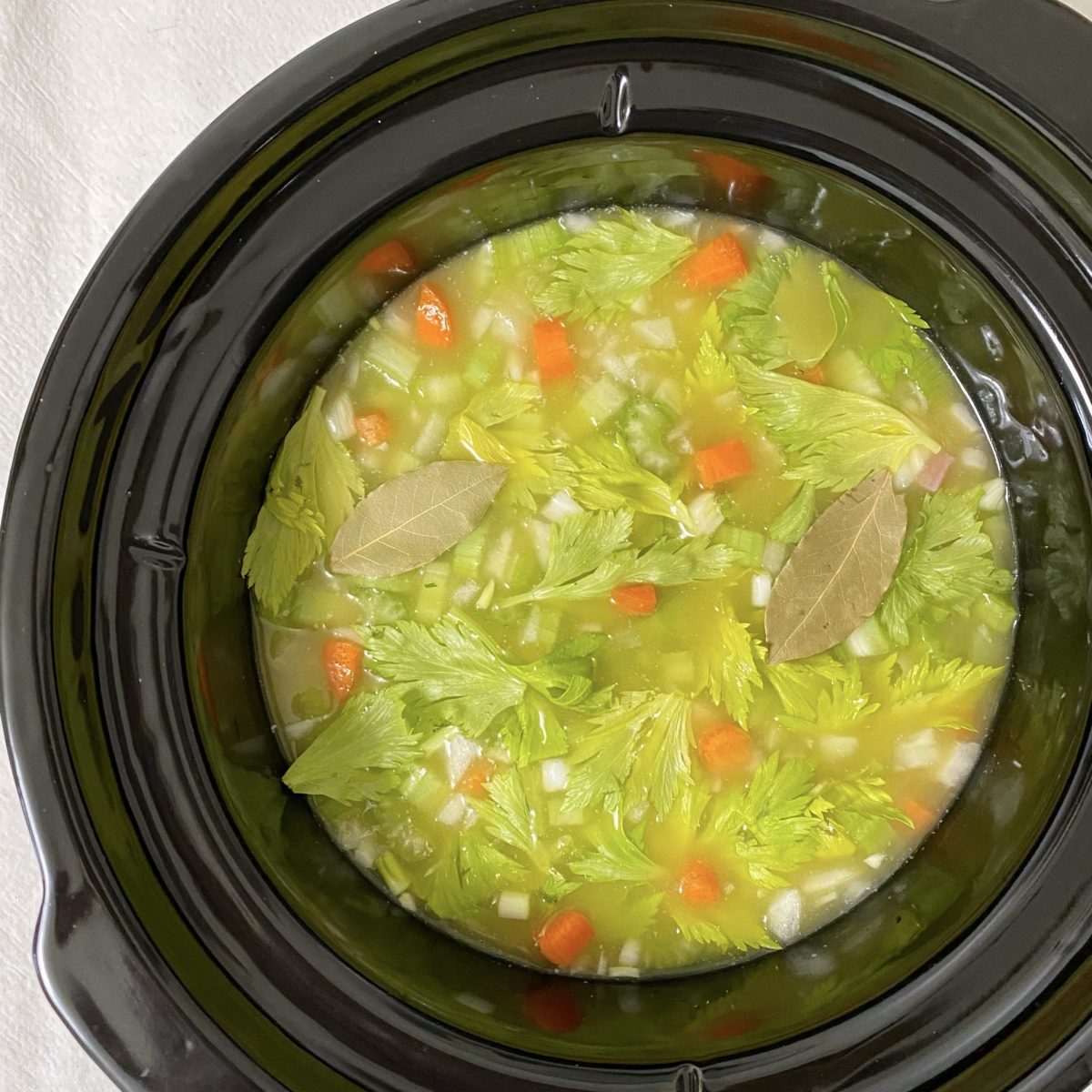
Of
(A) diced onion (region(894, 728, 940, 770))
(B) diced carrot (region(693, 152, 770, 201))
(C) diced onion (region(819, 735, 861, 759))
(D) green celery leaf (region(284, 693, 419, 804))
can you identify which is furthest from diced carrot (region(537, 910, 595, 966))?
(B) diced carrot (region(693, 152, 770, 201))

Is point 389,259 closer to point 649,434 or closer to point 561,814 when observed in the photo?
point 649,434

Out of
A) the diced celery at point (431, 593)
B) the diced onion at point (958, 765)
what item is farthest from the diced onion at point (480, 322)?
the diced onion at point (958, 765)

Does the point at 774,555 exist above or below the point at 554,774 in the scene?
above

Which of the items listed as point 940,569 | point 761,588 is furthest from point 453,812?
point 940,569

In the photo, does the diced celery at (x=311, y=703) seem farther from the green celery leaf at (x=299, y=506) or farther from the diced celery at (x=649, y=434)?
the diced celery at (x=649, y=434)

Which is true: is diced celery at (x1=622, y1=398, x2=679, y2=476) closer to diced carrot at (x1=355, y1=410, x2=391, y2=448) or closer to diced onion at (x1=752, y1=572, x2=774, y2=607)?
diced onion at (x1=752, y1=572, x2=774, y2=607)

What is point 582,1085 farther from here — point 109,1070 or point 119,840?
point 119,840

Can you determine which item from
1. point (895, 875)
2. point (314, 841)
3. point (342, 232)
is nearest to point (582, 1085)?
point (314, 841)
